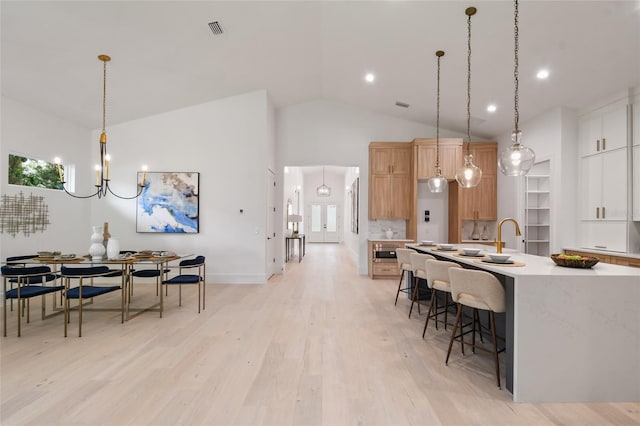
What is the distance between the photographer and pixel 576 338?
213 cm

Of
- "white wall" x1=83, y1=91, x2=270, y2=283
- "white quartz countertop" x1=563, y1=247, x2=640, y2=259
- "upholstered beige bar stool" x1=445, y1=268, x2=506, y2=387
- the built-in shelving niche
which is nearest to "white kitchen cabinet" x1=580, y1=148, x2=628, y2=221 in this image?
"white quartz countertop" x1=563, y1=247, x2=640, y2=259

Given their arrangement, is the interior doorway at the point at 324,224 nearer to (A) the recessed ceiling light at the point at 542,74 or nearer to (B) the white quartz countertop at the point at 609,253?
(B) the white quartz countertop at the point at 609,253

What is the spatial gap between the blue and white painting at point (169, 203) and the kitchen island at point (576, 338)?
17.6 feet

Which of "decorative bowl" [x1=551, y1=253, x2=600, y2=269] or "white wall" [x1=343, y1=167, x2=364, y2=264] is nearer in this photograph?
"decorative bowl" [x1=551, y1=253, x2=600, y2=269]

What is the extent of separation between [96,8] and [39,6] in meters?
0.49

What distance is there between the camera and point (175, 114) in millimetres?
6055

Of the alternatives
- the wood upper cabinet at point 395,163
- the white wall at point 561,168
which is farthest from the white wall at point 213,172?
the white wall at point 561,168

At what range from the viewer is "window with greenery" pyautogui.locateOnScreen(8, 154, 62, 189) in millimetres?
4520

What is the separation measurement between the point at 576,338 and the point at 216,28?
4.79 metres

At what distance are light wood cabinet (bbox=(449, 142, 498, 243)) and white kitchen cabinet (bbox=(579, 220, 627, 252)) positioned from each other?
1793mm

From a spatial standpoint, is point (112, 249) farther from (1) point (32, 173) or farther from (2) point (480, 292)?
(2) point (480, 292)

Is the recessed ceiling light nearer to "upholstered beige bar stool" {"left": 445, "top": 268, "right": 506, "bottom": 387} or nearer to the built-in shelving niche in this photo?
the built-in shelving niche

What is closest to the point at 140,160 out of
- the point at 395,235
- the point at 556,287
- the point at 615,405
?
→ the point at 395,235

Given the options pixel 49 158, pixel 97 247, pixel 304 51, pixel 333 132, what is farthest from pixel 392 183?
pixel 49 158
